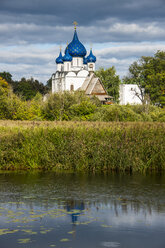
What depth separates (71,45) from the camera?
273ft

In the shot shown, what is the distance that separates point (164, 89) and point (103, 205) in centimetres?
6664

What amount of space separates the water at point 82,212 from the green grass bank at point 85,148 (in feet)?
3.43

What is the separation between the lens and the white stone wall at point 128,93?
3105 inches

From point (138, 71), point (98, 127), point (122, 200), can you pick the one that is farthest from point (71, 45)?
point (122, 200)

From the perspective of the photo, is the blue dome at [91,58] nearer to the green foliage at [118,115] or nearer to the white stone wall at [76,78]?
the white stone wall at [76,78]

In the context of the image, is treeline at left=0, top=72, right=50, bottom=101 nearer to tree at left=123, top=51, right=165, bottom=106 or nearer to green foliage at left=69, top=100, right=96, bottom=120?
tree at left=123, top=51, right=165, bottom=106

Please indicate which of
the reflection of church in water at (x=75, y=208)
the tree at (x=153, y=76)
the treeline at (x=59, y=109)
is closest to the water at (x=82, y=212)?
the reflection of church in water at (x=75, y=208)

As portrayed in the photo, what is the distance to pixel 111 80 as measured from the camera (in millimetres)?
85562

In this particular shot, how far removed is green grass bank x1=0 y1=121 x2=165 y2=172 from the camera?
14109mm

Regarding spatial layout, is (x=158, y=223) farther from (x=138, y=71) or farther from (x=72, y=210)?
(x=138, y=71)

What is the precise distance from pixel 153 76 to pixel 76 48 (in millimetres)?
16700

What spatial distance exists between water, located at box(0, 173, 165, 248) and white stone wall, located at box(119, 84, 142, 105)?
218 feet

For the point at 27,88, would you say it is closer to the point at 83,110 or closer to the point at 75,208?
the point at 83,110

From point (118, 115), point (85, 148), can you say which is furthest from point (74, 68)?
point (85, 148)
